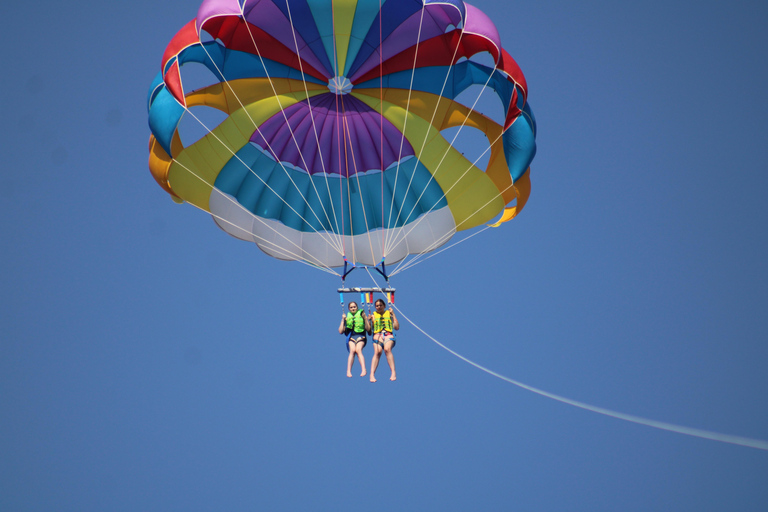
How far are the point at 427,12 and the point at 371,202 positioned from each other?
3156mm

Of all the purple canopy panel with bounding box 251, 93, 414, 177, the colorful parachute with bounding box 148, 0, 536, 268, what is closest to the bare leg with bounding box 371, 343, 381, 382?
the colorful parachute with bounding box 148, 0, 536, 268

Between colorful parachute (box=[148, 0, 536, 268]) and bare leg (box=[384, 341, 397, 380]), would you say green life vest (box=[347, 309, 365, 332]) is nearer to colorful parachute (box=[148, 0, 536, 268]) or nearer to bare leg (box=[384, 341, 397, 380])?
bare leg (box=[384, 341, 397, 380])

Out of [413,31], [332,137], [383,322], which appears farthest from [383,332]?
[413,31]

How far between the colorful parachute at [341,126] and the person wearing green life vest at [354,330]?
6.47 ft

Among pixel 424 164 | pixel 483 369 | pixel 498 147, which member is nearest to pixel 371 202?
pixel 424 164

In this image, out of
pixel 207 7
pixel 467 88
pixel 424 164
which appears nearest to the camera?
pixel 207 7

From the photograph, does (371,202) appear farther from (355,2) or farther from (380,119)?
(355,2)

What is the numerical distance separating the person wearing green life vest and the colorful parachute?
6.47 feet

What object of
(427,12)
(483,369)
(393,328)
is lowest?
(483,369)

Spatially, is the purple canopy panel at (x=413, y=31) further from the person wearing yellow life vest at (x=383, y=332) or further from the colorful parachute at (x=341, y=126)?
the person wearing yellow life vest at (x=383, y=332)

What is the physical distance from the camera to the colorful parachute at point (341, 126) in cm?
1013

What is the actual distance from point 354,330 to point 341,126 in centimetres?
309

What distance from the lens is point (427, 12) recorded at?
1002 centimetres

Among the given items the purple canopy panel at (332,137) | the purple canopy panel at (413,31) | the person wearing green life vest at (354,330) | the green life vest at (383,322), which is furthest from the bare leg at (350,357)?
the purple canopy panel at (413,31)
